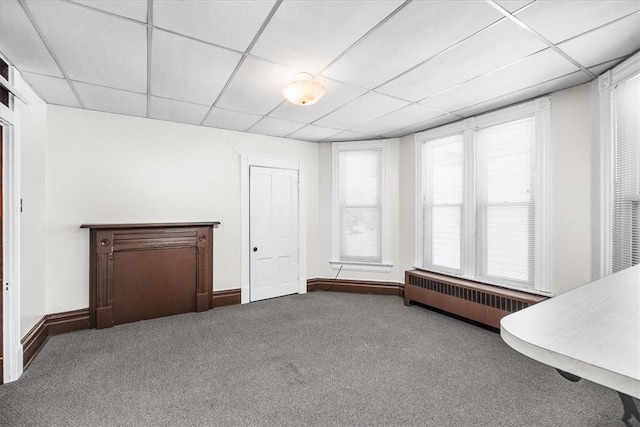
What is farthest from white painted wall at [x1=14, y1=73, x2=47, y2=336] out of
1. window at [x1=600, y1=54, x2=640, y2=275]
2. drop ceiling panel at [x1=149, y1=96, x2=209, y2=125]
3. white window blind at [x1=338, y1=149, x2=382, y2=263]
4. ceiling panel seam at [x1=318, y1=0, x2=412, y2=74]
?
window at [x1=600, y1=54, x2=640, y2=275]

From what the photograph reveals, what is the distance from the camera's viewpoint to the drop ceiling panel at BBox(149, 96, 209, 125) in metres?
3.31

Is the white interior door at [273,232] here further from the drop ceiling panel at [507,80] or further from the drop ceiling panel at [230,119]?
the drop ceiling panel at [507,80]

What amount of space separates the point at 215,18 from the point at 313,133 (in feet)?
9.08

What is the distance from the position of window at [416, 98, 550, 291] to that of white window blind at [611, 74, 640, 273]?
615 mm

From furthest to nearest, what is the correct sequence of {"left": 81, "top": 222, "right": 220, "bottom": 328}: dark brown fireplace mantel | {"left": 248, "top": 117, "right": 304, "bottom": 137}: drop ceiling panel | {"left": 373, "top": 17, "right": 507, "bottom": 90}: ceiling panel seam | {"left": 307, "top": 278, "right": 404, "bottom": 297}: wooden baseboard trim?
1. {"left": 307, "top": 278, "right": 404, "bottom": 297}: wooden baseboard trim
2. {"left": 248, "top": 117, "right": 304, "bottom": 137}: drop ceiling panel
3. {"left": 81, "top": 222, "right": 220, "bottom": 328}: dark brown fireplace mantel
4. {"left": 373, "top": 17, "right": 507, "bottom": 90}: ceiling panel seam

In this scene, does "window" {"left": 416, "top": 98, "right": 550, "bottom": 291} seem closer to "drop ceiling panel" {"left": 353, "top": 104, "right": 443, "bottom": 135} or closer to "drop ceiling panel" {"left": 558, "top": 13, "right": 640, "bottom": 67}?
"drop ceiling panel" {"left": 353, "top": 104, "right": 443, "bottom": 135}

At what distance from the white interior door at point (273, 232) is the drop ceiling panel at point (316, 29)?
2496 millimetres

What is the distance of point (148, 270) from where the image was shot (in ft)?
12.3

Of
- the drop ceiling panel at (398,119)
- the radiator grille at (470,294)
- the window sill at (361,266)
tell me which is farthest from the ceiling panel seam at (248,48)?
the radiator grille at (470,294)

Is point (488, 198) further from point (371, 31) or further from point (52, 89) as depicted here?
point (52, 89)

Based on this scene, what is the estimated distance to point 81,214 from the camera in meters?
3.47

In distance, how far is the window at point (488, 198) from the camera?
3.22m

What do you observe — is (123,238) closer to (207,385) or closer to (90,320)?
(90,320)

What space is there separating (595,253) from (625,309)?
8.31 ft
